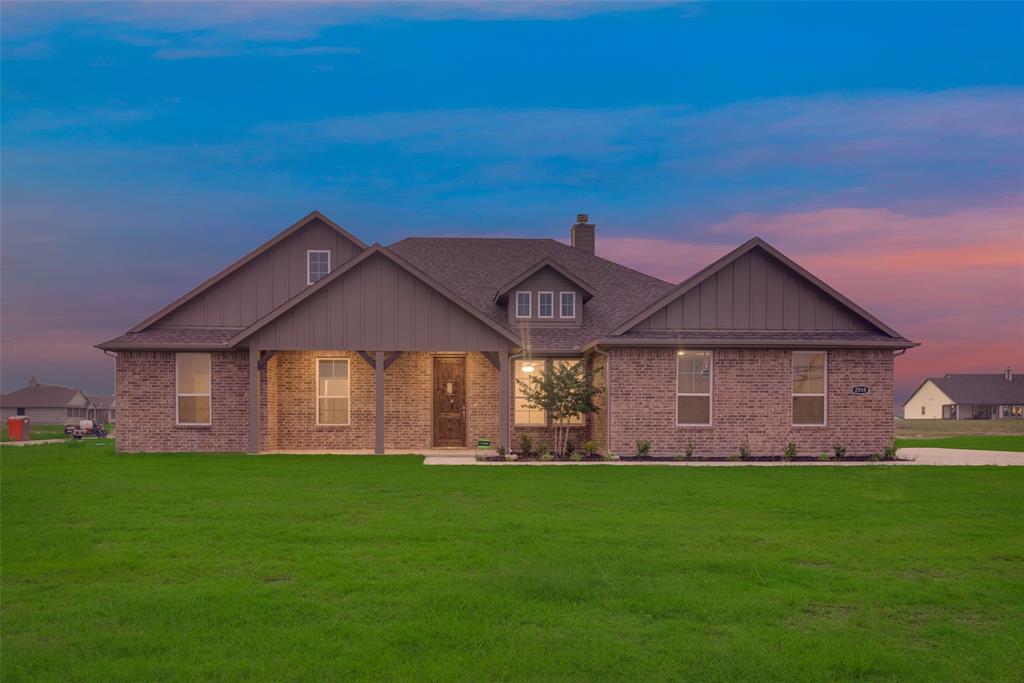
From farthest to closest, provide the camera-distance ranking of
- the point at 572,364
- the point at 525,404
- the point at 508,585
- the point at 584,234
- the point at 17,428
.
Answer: the point at 17,428 → the point at 584,234 → the point at 525,404 → the point at 572,364 → the point at 508,585

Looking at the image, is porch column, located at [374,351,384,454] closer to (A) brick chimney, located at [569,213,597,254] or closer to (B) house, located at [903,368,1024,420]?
(A) brick chimney, located at [569,213,597,254]

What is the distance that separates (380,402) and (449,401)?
2.99 metres

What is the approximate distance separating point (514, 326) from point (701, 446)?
22.1 feet

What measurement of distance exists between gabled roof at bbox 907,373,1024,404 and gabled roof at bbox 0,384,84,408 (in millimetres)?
112033

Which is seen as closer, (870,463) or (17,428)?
(870,463)

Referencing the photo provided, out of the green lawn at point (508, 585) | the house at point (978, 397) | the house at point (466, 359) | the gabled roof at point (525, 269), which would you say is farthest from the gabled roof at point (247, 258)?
the house at point (978, 397)

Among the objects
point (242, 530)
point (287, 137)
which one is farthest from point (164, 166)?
point (242, 530)

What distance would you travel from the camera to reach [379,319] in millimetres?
22484

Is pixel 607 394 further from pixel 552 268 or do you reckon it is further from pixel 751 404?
pixel 552 268

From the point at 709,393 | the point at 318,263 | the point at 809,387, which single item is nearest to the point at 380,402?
the point at 318,263

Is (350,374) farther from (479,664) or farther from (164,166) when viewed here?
(479,664)

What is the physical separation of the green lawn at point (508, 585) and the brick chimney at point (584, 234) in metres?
19.6

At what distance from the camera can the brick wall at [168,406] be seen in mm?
22859

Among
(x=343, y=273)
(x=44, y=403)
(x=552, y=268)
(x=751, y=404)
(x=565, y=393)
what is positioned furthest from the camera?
(x=44, y=403)
